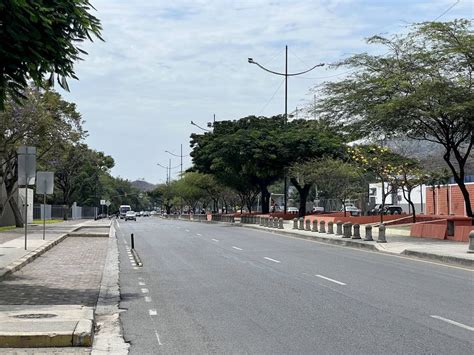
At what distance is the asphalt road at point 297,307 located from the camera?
8.28 m

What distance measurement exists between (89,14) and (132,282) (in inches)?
249

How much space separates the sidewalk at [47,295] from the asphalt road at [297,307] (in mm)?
784

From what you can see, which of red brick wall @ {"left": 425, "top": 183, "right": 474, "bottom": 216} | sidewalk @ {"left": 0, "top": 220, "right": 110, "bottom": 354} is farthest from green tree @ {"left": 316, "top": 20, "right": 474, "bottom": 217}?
red brick wall @ {"left": 425, "top": 183, "right": 474, "bottom": 216}

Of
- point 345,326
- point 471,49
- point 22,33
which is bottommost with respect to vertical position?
point 345,326

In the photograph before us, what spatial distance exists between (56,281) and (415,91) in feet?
55.6

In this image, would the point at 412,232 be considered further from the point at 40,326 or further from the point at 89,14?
Answer: the point at 40,326

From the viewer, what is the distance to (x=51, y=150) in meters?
44.2

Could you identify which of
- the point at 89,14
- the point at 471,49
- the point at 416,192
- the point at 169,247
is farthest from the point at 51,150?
the point at 416,192

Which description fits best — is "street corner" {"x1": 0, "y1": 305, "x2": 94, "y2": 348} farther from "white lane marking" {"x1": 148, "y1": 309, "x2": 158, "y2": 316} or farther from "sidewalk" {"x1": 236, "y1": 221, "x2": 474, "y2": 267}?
"sidewalk" {"x1": 236, "y1": 221, "x2": 474, "y2": 267}

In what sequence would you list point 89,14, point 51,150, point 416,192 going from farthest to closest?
point 416,192 < point 51,150 < point 89,14

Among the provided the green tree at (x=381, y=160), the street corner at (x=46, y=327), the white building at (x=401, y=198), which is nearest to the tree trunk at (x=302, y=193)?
the white building at (x=401, y=198)

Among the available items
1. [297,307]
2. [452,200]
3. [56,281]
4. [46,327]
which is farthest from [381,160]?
[46,327]

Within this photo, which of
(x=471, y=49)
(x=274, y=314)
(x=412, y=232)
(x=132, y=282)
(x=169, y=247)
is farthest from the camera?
(x=412, y=232)

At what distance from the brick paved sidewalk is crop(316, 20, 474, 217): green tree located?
44.5 ft
